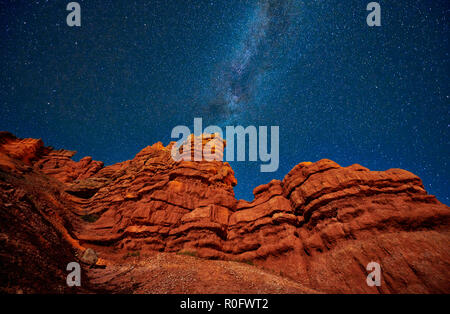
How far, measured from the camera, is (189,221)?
21.6 metres

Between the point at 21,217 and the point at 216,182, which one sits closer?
the point at 21,217

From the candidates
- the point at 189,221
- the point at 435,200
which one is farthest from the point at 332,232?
the point at 189,221

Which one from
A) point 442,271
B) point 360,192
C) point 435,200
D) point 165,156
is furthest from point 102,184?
point 435,200

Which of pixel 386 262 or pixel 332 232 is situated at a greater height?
pixel 332 232

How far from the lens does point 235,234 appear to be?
2150 centimetres

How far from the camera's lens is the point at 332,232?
15914 mm

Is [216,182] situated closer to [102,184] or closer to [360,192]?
[360,192]

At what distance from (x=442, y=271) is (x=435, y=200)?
25.9 feet

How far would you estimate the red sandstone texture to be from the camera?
10.6 meters

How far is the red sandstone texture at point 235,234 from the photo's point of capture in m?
10.6
